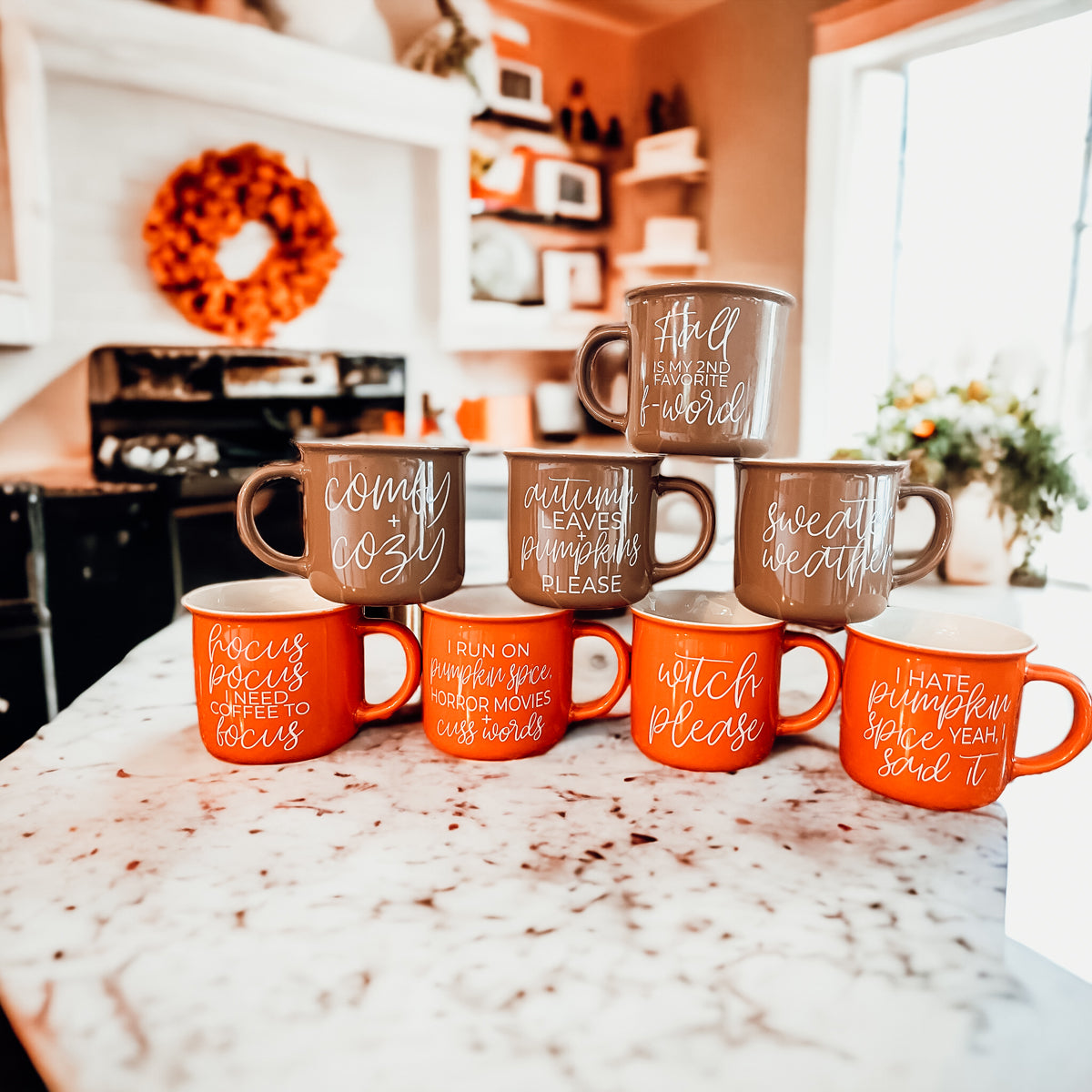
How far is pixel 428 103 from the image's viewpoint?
8.45 feet

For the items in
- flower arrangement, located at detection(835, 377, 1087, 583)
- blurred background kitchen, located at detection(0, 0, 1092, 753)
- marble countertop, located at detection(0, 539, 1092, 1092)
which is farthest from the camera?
blurred background kitchen, located at detection(0, 0, 1092, 753)

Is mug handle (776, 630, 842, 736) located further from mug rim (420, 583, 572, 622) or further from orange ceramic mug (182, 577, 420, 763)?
orange ceramic mug (182, 577, 420, 763)

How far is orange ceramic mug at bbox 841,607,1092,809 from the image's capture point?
0.55 m

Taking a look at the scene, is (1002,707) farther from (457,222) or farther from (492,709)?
(457,222)

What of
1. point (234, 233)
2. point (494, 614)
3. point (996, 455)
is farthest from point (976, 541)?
point (234, 233)

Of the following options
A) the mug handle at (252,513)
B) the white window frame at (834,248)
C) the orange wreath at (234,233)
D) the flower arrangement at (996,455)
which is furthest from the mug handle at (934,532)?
the orange wreath at (234,233)

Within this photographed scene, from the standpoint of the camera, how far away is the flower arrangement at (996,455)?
1391 millimetres

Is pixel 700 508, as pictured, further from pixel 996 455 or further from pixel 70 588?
pixel 70 588

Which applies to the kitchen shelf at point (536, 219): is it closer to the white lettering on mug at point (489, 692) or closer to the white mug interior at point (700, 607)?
the white mug interior at point (700, 607)

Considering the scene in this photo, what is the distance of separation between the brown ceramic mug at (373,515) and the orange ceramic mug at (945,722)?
337mm

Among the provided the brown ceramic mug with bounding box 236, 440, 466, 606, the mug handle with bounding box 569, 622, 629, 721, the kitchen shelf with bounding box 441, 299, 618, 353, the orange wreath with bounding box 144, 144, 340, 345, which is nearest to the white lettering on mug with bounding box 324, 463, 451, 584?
the brown ceramic mug with bounding box 236, 440, 466, 606

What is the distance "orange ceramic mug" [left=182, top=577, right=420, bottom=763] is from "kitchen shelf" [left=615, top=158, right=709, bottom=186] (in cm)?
271

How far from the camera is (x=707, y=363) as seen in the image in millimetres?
652

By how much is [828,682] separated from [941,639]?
11cm
